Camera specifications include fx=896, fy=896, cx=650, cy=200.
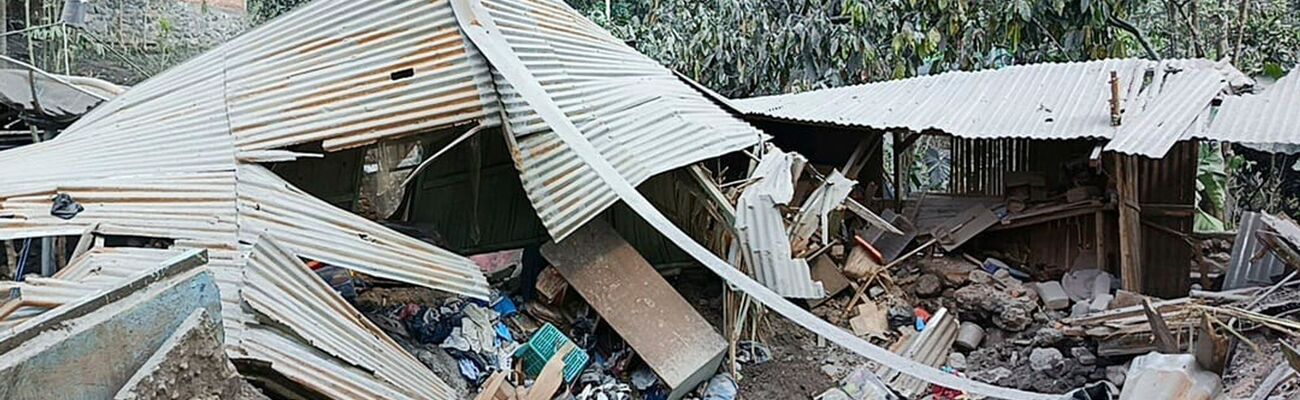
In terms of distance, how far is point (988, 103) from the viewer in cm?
804

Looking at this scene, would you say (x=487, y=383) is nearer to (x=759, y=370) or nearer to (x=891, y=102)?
(x=759, y=370)

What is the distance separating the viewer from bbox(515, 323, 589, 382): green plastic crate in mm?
6191

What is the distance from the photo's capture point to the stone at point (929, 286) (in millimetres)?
7969

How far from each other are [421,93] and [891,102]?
4658 millimetres

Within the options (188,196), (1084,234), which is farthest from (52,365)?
(1084,234)

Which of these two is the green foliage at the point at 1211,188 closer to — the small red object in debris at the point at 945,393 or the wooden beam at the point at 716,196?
the small red object in debris at the point at 945,393

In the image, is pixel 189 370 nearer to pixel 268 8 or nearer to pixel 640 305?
pixel 640 305

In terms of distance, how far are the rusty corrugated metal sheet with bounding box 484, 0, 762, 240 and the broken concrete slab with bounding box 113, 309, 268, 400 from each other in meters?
3.20

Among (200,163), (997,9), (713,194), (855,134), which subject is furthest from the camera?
(997,9)

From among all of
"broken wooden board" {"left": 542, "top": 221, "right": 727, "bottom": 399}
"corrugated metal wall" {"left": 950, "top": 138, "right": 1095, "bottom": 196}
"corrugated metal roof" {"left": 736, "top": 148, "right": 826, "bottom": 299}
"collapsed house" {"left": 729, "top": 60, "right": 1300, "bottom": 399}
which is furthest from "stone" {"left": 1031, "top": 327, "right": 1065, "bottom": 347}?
"broken wooden board" {"left": 542, "top": 221, "right": 727, "bottom": 399}

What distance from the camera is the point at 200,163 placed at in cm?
541

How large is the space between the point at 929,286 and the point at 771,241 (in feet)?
7.87

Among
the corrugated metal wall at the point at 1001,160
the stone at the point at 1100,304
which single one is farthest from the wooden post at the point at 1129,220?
the corrugated metal wall at the point at 1001,160

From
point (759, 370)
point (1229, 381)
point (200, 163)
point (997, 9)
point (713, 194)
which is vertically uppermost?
point (997, 9)
